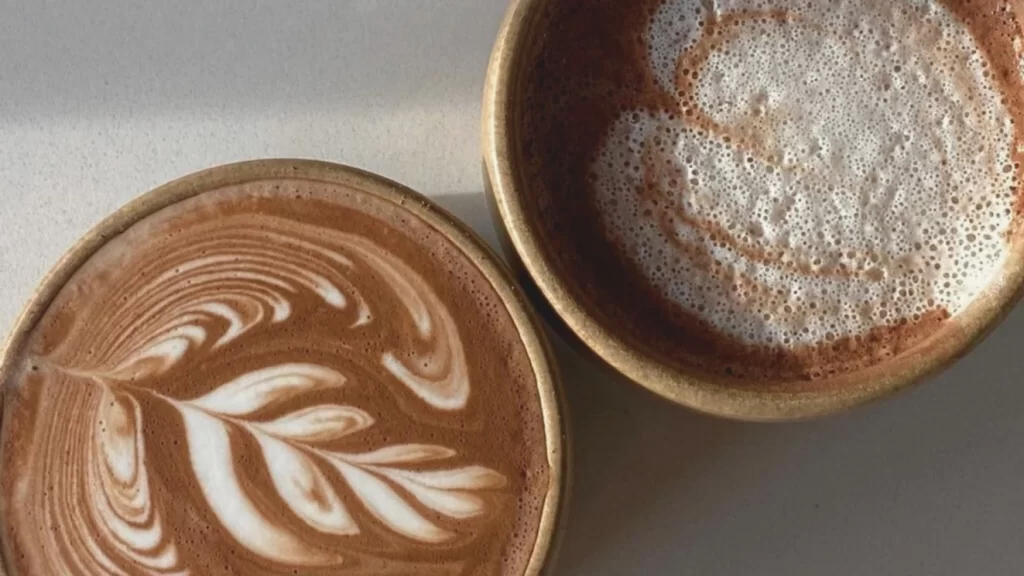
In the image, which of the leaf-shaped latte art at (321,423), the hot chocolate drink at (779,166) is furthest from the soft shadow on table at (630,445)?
the leaf-shaped latte art at (321,423)

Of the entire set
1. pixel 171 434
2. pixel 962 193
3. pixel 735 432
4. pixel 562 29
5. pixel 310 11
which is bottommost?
pixel 171 434

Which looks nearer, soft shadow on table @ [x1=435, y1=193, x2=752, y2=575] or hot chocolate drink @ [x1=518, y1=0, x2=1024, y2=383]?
hot chocolate drink @ [x1=518, y1=0, x2=1024, y2=383]

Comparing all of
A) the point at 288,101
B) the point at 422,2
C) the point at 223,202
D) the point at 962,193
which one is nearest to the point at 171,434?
the point at 223,202

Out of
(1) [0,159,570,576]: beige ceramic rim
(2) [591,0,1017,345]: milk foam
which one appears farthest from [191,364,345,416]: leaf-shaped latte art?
(2) [591,0,1017,345]: milk foam

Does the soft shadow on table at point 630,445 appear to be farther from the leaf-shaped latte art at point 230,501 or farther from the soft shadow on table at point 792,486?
the leaf-shaped latte art at point 230,501

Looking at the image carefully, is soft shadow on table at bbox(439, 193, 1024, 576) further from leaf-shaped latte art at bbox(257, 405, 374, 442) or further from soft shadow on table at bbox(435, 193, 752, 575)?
leaf-shaped latte art at bbox(257, 405, 374, 442)

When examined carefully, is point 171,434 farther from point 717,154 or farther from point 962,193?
point 962,193
